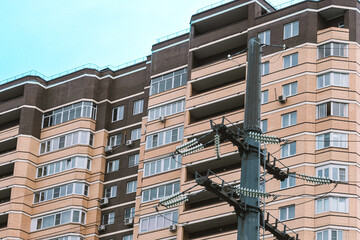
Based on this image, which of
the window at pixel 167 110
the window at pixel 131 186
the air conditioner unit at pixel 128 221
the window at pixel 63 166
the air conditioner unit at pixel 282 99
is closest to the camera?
the air conditioner unit at pixel 282 99

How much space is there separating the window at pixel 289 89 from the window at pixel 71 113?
83.4 feet

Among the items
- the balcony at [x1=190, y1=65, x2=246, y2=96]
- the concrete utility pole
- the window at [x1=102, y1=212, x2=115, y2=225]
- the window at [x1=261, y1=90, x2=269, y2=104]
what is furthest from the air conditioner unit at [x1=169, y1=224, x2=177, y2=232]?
the concrete utility pole

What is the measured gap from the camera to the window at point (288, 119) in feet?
256

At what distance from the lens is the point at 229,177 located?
79.1 m

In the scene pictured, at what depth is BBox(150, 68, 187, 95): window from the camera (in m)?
89.9

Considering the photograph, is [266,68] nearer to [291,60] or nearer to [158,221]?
[291,60]

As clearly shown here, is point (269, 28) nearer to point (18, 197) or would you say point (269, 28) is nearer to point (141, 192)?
point (141, 192)

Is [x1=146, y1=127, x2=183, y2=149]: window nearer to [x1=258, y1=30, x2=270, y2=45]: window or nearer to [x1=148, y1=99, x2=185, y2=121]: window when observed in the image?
[x1=148, y1=99, x2=185, y2=121]: window

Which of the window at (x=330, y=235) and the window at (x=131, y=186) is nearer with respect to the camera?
the window at (x=330, y=235)

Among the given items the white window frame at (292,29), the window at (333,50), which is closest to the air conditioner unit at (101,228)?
the white window frame at (292,29)

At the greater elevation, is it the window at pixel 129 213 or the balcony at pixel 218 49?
the balcony at pixel 218 49

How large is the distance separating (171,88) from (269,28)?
1238 centimetres

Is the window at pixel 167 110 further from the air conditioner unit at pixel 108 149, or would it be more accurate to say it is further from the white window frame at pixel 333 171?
the white window frame at pixel 333 171

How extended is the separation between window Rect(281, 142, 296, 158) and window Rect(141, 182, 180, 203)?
1189 cm
